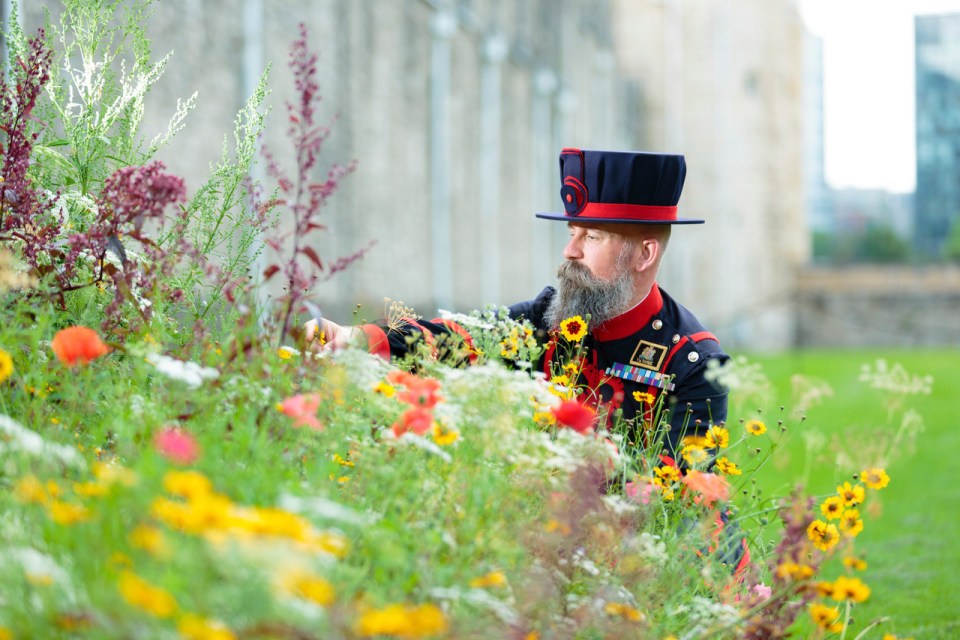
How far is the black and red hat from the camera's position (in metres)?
3.21

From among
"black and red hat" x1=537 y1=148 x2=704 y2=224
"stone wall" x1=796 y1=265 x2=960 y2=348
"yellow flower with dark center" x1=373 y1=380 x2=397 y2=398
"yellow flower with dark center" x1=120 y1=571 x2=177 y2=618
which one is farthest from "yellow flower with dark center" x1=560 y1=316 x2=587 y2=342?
"stone wall" x1=796 y1=265 x2=960 y2=348

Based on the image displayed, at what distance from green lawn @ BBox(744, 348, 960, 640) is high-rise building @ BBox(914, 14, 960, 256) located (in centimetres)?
7086

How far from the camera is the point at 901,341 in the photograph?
37094mm

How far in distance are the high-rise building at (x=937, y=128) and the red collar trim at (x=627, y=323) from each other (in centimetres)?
7962

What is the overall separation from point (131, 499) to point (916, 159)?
272ft

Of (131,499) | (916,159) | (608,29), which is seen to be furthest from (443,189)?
(916,159)

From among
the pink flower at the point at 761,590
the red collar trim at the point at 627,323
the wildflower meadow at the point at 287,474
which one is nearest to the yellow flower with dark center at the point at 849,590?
the wildflower meadow at the point at 287,474

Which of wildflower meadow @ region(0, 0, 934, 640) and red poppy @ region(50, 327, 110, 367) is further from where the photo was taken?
red poppy @ region(50, 327, 110, 367)

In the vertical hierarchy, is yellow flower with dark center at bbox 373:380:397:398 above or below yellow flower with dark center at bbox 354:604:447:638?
above

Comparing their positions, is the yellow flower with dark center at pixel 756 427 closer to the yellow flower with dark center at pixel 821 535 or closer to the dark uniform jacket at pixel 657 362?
the yellow flower with dark center at pixel 821 535

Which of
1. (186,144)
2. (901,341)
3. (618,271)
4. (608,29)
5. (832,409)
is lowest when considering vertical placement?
(901,341)

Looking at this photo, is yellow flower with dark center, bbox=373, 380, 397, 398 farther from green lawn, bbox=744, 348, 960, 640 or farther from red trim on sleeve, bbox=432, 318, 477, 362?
green lawn, bbox=744, 348, 960, 640

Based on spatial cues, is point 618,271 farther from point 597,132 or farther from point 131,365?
point 597,132

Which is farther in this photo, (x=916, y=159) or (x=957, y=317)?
(x=916, y=159)
